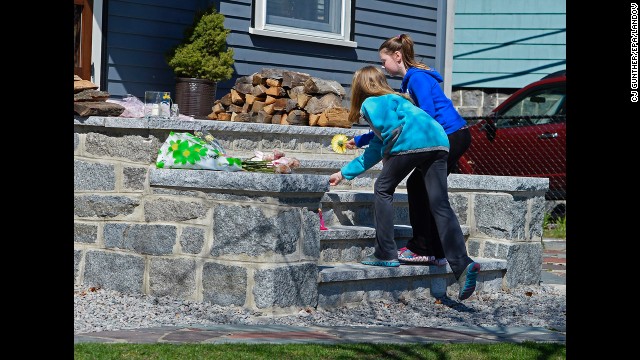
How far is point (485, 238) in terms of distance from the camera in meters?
7.88

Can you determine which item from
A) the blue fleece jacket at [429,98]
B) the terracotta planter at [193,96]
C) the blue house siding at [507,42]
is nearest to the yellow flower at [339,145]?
the blue fleece jacket at [429,98]

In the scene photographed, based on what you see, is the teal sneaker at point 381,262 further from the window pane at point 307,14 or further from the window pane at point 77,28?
the window pane at point 307,14

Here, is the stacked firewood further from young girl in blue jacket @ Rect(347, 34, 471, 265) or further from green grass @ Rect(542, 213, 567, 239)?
green grass @ Rect(542, 213, 567, 239)

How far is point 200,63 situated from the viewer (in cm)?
941

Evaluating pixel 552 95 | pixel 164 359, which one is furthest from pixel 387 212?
pixel 552 95

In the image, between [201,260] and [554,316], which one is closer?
[201,260]

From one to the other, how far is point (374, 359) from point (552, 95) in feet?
28.7

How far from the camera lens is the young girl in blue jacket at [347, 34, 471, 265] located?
6.80 metres

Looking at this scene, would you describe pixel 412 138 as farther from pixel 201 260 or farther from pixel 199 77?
pixel 199 77

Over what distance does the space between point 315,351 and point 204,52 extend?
17.1 ft

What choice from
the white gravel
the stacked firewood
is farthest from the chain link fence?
the white gravel

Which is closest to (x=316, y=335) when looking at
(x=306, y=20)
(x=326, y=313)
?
(x=326, y=313)

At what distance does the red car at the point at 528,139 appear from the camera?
38.9ft
